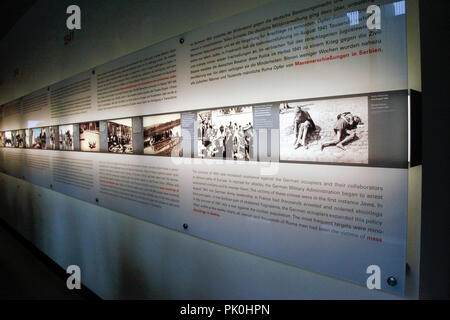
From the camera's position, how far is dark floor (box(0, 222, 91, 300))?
11.0 feet

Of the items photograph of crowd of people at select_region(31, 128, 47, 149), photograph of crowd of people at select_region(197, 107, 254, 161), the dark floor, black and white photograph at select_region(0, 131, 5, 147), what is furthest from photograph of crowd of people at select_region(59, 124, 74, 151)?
black and white photograph at select_region(0, 131, 5, 147)

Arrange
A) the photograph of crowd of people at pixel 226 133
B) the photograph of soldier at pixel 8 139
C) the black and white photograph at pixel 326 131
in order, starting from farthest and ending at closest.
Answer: the photograph of soldier at pixel 8 139, the photograph of crowd of people at pixel 226 133, the black and white photograph at pixel 326 131

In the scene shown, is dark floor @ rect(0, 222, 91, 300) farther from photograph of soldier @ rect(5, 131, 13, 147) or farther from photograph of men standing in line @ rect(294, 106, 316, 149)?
photograph of men standing in line @ rect(294, 106, 316, 149)

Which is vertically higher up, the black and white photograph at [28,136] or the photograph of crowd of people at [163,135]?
the black and white photograph at [28,136]

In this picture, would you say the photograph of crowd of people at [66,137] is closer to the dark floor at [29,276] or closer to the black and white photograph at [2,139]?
the dark floor at [29,276]

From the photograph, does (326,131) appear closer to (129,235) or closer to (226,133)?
(226,133)

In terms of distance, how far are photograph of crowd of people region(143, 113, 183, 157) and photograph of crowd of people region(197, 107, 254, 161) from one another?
0.24 meters

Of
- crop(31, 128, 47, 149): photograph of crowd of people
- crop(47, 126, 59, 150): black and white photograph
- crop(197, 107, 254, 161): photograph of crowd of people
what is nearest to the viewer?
crop(197, 107, 254, 161): photograph of crowd of people

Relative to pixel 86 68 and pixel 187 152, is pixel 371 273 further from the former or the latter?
pixel 86 68

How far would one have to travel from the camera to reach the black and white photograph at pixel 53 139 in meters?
3.65

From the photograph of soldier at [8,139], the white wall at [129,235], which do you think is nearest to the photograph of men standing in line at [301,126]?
the white wall at [129,235]

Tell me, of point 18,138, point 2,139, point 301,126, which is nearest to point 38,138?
point 18,138

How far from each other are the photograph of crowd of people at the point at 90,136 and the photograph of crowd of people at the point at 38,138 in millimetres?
1387
